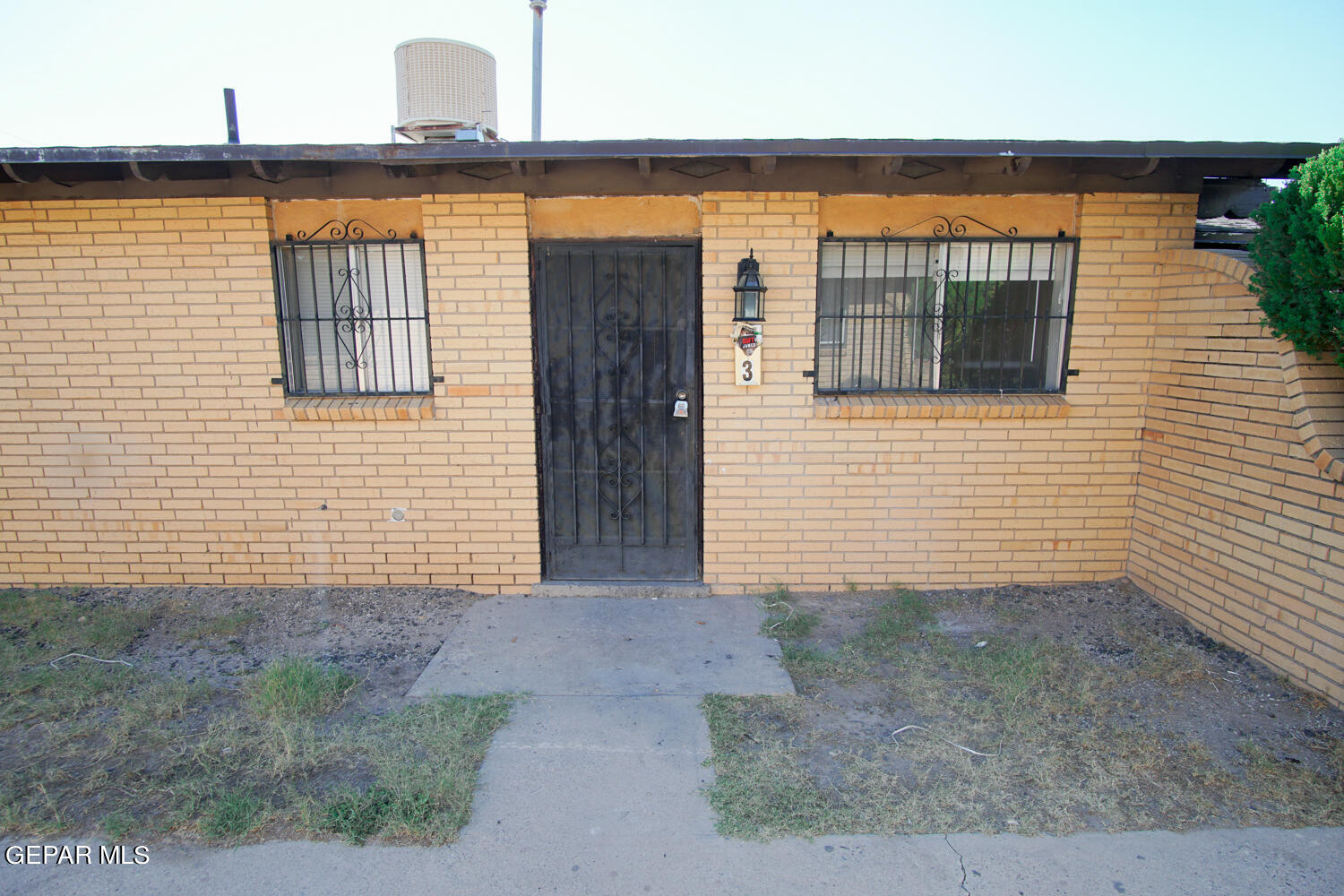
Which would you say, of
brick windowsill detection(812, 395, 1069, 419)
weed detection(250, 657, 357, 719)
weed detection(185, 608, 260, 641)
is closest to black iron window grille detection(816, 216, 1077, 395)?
brick windowsill detection(812, 395, 1069, 419)

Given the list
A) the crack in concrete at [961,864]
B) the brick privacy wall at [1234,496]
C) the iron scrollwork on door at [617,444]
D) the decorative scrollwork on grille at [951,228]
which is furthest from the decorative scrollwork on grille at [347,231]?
the brick privacy wall at [1234,496]

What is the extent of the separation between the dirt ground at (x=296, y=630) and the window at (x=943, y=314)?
297 centimetres

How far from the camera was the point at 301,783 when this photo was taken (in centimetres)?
281

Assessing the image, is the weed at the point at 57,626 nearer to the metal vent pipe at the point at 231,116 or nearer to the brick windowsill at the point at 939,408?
the metal vent pipe at the point at 231,116

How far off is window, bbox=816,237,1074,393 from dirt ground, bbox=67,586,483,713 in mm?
2971

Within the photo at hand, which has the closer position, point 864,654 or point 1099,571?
point 864,654

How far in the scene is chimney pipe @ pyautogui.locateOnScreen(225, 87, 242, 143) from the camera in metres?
4.62

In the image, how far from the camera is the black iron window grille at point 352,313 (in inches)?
181

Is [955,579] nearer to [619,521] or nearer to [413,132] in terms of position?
[619,521]

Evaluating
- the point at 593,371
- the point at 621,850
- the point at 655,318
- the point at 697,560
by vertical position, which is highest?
the point at 655,318

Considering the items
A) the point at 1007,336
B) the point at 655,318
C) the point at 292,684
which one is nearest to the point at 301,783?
the point at 292,684

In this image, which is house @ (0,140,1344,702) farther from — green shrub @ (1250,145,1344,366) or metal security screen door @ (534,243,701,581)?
green shrub @ (1250,145,1344,366)

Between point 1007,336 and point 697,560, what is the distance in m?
2.54

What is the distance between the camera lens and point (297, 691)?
3.33 metres
